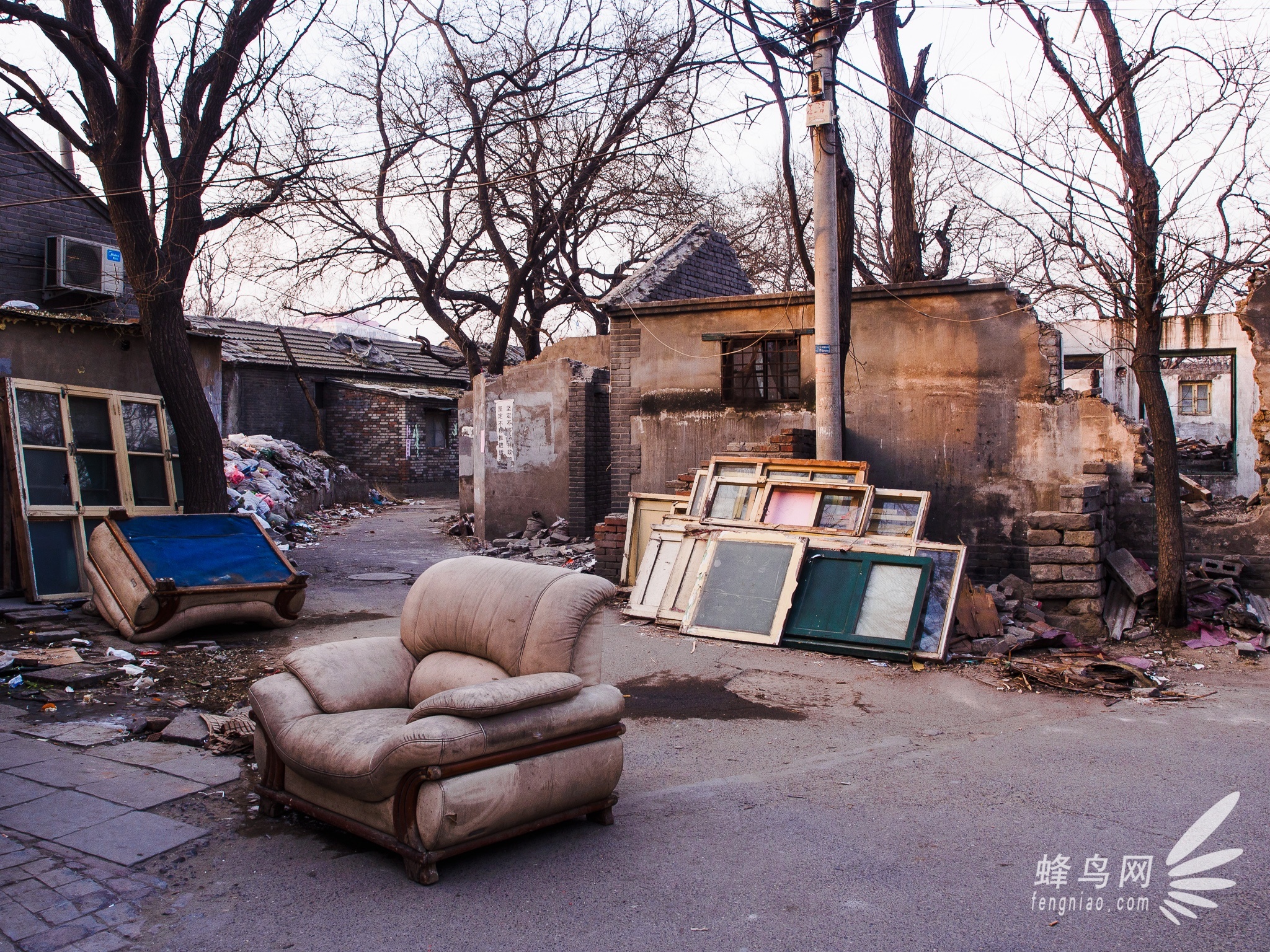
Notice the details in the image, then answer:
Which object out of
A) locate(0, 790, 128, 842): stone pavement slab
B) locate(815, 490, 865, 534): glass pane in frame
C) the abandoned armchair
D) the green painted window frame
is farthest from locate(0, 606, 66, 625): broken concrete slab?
locate(815, 490, 865, 534): glass pane in frame

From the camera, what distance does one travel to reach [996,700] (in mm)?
6309

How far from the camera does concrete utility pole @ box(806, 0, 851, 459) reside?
355 inches

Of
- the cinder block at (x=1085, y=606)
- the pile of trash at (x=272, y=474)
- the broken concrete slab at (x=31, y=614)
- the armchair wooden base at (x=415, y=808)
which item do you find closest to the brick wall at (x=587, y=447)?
the pile of trash at (x=272, y=474)

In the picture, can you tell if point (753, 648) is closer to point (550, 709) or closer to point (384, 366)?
point (550, 709)

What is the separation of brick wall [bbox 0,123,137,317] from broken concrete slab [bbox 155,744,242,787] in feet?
39.0

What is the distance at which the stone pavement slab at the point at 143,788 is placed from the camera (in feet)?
14.1

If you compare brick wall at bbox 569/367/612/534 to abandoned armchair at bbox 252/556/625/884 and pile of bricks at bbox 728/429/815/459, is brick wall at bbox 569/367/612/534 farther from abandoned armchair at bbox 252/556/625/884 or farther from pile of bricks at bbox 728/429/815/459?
abandoned armchair at bbox 252/556/625/884

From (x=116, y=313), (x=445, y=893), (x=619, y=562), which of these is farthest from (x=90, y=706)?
(x=116, y=313)

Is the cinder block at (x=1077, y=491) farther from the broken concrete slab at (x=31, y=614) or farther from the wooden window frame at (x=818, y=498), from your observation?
the broken concrete slab at (x=31, y=614)

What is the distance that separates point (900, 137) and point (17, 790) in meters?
12.2

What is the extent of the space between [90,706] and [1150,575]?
882 centimetres

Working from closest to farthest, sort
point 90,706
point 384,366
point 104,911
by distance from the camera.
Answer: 1. point 104,911
2. point 90,706
3. point 384,366

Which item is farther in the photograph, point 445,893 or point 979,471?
point 979,471

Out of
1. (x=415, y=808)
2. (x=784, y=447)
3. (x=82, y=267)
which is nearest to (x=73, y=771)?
(x=415, y=808)
